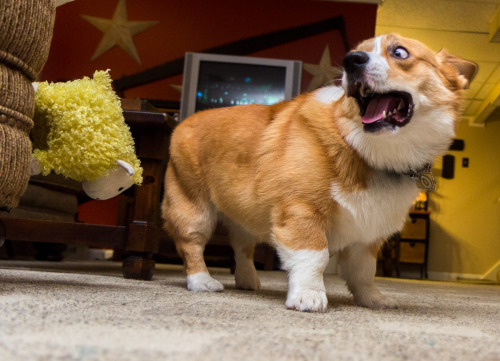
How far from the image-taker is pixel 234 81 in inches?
138

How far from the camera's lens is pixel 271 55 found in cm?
468

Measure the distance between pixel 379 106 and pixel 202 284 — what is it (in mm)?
719

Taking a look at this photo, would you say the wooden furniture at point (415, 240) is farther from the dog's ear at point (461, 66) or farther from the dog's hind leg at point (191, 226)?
the dog's ear at point (461, 66)

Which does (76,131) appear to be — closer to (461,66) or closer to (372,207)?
(372,207)

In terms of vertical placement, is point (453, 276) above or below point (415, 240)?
below

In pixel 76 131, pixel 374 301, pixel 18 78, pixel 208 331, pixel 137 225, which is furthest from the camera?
pixel 137 225

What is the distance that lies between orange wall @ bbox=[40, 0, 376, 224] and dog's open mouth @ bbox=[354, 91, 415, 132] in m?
3.49

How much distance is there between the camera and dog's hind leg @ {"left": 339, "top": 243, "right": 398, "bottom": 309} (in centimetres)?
141

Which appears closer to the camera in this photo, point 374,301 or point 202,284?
point 374,301

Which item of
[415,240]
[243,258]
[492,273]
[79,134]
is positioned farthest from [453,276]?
[79,134]

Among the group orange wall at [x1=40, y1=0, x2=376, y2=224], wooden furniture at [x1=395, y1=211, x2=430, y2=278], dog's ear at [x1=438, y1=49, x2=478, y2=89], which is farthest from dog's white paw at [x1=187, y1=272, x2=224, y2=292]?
wooden furniture at [x1=395, y1=211, x2=430, y2=278]

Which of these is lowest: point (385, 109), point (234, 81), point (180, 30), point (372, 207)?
point (372, 207)

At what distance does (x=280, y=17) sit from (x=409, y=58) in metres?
3.70

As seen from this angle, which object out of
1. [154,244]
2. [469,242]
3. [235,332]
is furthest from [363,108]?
[469,242]
